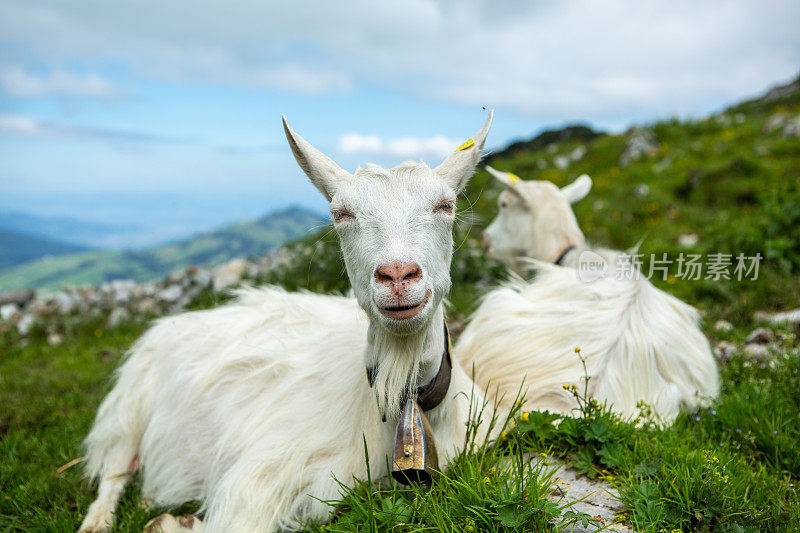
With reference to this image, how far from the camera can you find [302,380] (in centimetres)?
319

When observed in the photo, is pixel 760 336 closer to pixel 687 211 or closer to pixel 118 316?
pixel 687 211

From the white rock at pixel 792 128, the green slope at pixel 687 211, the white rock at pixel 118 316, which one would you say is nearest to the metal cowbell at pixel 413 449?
the green slope at pixel 687 211

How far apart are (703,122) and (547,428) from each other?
12852 mm

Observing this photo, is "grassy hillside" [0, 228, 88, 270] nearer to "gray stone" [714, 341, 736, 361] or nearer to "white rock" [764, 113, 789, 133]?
"white rock" [764, 113, 789, 133]

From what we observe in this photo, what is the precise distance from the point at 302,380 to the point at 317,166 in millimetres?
1328

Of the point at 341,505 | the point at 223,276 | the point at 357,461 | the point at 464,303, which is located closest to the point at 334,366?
the point at 357,461

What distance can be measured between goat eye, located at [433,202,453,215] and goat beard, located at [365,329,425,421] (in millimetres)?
551

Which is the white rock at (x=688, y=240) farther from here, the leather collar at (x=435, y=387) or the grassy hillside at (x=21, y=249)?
the grassy hillside at (x=21, y=249)

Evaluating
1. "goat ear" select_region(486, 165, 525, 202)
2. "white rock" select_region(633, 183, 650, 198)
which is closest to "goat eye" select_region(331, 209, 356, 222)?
"goat ear" select_region(486, 165, 525, 202)

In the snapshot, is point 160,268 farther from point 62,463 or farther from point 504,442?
point 504,442

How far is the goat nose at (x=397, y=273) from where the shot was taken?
6.72 feet

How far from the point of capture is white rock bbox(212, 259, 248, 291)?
794cm

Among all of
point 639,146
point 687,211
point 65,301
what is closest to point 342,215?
point 687,211

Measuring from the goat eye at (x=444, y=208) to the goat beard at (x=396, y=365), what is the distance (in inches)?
21.7
